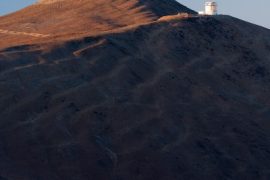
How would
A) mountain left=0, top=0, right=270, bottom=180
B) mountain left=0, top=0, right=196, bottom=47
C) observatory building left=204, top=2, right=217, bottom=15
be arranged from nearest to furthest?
mountain left=0, top=0, right=270, bottom=180 < mountain left=0, top=0, right=196, bottom=47 < observatory building left=204, top=2, right=217, bottom=15

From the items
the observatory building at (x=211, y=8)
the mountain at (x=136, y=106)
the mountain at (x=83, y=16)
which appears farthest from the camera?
the observatory building at (x=211, y=8)

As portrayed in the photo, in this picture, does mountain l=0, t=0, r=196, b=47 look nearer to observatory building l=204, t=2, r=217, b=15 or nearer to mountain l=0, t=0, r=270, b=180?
observatory building l=204, t=2, r=217, b=15

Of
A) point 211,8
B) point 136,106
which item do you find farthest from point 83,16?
point 136,106

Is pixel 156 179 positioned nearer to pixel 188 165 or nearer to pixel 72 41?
pixel 188 165

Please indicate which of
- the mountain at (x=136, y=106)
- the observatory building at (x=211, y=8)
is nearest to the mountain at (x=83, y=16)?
the observatory building at (x=211, y=8)

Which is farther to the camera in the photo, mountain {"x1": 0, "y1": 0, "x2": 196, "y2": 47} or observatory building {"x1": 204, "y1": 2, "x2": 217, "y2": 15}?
observatory building {"x1": 204, "y1": 2, "x2": 217, "y2": 15}

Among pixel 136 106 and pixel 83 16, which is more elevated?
pixel 136 106

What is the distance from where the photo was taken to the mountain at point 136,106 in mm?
30203

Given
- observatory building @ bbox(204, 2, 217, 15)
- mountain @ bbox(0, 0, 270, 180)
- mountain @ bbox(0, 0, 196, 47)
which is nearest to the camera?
mountain @ bbox(0, 0, 270, 180)

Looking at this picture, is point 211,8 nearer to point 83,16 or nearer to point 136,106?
point 83,16

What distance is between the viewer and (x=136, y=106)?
112 ft

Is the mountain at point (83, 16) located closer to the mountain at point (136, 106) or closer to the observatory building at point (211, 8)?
the observatory building at point (211, 8)

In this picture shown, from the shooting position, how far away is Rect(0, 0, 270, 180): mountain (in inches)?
1189

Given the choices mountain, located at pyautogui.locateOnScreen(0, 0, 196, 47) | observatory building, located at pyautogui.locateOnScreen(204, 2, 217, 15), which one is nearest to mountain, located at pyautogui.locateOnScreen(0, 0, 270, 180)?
mountain, located at pyautogui.locateOnScreen(0, 0, 196, 47)
